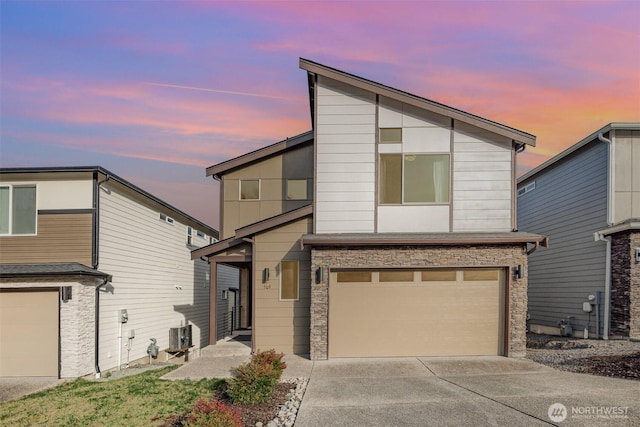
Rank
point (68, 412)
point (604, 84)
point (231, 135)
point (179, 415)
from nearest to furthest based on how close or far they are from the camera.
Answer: point (179, 415) → point (68, 412) → point (604, 84) → point (231, 135)

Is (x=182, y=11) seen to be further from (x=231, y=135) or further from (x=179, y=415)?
(x=179, y=415)

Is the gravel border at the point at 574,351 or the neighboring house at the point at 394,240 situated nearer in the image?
the gravel border at the point at 574,351

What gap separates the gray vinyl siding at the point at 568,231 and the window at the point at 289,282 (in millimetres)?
10574

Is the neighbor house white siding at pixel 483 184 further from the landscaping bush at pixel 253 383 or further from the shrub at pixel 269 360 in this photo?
the landscaping bush at pixel 253 383

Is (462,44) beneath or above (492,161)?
above

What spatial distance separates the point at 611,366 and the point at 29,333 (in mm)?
13655

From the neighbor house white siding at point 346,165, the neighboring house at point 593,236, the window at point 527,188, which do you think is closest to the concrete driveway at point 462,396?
the neighbor house white siding at point 346,165

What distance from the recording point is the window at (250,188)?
15.9 metres

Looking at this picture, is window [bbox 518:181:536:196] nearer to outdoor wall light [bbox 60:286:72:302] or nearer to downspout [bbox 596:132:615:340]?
downspout [bbox 596:132:615:340]

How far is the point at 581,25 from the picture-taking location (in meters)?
13.7

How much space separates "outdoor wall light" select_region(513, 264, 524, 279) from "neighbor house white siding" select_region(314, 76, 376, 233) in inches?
149

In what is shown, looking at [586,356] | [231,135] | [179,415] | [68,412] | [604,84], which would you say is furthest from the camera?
[231,135]

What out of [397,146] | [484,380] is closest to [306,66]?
[397,146]

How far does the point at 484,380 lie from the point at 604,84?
447 inches
